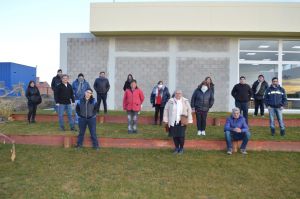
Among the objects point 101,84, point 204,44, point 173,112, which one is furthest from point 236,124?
point 204,44

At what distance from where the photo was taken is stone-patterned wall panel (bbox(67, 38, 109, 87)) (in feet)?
57.8

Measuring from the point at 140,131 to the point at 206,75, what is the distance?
23.1ft

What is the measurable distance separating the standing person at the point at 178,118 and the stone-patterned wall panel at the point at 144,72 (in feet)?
26.7

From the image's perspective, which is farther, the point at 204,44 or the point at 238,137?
the point at 204,44

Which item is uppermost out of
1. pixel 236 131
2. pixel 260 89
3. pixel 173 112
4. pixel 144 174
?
pixel 260 89

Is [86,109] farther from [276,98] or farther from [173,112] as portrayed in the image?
[276,98]

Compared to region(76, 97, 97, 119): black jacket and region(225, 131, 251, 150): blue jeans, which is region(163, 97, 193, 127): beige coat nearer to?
region(225, 131, 251, 150): blue jeans

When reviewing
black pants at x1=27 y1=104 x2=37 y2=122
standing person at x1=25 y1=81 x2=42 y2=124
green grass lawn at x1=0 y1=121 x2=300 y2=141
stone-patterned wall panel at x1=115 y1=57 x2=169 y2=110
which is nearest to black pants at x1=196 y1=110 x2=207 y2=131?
green grass lawn at x1=0 y1=121 x2=300 y2=141

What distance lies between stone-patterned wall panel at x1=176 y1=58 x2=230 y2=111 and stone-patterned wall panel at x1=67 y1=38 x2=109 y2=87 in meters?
3.77

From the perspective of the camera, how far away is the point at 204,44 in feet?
56.9

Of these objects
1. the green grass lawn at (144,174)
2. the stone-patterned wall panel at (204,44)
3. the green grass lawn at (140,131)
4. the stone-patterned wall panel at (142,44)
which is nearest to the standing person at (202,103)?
the green grass lawn at (140,131)

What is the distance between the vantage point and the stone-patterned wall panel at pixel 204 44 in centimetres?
1727

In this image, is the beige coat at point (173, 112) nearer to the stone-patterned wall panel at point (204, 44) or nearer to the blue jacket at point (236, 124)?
the blue jacket at point (236, 124)

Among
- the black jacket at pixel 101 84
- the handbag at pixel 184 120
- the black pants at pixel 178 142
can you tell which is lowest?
the black pants at pixel 178 142
